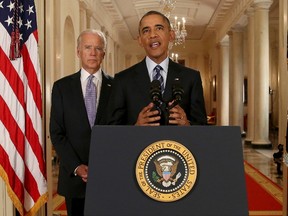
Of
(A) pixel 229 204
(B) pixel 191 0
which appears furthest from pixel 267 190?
(B) pixel 191 0

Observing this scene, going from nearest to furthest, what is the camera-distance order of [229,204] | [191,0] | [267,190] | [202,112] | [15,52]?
[229,204]
[202,112]
[15,52]
[267,190]
[191,0]

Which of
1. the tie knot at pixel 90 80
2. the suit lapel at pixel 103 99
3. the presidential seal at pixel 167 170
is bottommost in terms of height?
the presidential seal at pixel 167 170

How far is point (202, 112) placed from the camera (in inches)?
90.4

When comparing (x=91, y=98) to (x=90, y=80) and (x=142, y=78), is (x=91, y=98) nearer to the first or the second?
(x=90, y=80)

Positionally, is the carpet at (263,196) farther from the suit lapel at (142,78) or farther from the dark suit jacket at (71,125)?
the suit lapel at (142,78)

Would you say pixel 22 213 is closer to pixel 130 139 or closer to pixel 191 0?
pixel 130 139

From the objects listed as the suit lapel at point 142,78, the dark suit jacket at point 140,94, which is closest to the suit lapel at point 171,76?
the dark suit jacket at point 140,94

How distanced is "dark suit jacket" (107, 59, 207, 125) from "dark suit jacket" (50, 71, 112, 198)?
441 mm

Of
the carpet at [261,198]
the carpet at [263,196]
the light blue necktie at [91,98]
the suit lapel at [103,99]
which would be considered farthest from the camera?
the carpet at [263,196]

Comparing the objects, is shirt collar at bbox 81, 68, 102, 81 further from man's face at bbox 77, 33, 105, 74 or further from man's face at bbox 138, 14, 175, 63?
man's face at bbox 138, 14, 175, 63

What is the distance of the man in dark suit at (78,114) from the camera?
9.12ft

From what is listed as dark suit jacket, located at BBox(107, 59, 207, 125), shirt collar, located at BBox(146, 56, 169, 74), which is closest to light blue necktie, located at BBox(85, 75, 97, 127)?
dark suit jacket, located at BBox(107, 59, 207, 125)

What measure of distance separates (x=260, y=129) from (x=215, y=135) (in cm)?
1186

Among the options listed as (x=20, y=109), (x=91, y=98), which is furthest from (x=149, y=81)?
(x=20, y=109)
